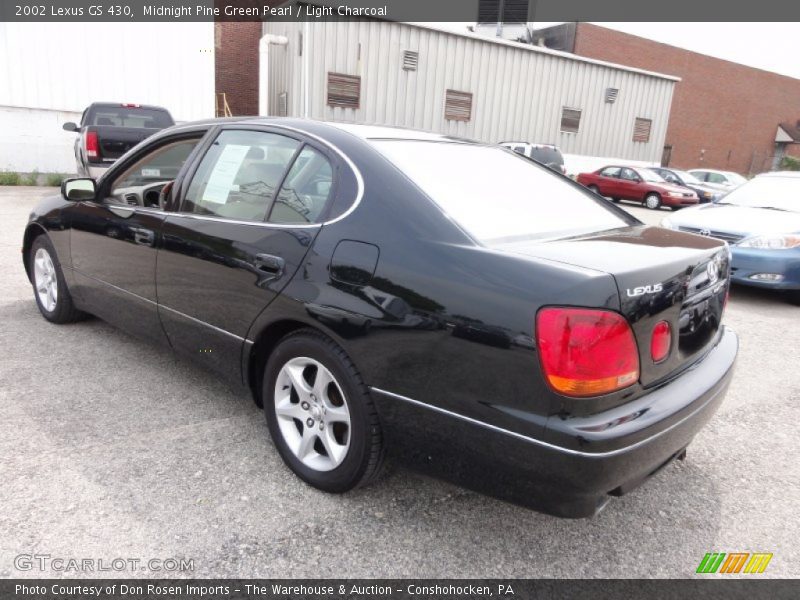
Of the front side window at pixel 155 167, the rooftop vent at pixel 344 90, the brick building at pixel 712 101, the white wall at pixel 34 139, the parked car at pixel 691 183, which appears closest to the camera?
the front side window at pixel 155 167

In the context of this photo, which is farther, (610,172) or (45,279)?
(610,172)

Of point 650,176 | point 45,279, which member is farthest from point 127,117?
point 650,176

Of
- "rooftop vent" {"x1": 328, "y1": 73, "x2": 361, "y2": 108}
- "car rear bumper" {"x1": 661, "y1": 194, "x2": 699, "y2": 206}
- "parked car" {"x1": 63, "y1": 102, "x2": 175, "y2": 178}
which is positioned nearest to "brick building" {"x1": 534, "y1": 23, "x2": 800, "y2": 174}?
"car rear bumper" {"x1": 661, "y1": 194, "x2": 699, "y2": 206}

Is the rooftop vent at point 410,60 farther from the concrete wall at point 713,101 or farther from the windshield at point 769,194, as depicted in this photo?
the concrete wall at point 713,101

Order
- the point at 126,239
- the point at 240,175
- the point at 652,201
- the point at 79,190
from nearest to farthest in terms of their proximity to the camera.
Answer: the point at 240,175
the point at 126,239
the point at 79,190
the point at 652,201

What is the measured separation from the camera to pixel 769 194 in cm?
751

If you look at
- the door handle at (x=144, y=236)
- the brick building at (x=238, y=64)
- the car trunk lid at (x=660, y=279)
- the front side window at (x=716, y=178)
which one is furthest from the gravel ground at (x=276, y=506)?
the front side window at (x=716, y=178)

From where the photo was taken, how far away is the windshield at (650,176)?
1895 centimetres

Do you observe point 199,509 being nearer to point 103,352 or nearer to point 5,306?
point 103,352

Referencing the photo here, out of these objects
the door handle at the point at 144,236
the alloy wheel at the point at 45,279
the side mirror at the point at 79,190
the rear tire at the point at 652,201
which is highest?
the side mirror at the point at 79,190

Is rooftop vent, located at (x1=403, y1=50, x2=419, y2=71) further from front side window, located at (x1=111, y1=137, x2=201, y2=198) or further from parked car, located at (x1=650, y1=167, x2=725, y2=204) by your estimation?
front side window, located at (x1=111, y1=137, x2=201, y2=198)

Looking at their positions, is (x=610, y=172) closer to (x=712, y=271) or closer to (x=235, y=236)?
(x=712, y=271)

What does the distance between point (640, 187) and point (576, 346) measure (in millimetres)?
18865

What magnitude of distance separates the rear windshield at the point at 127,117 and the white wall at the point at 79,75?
15.3ft
